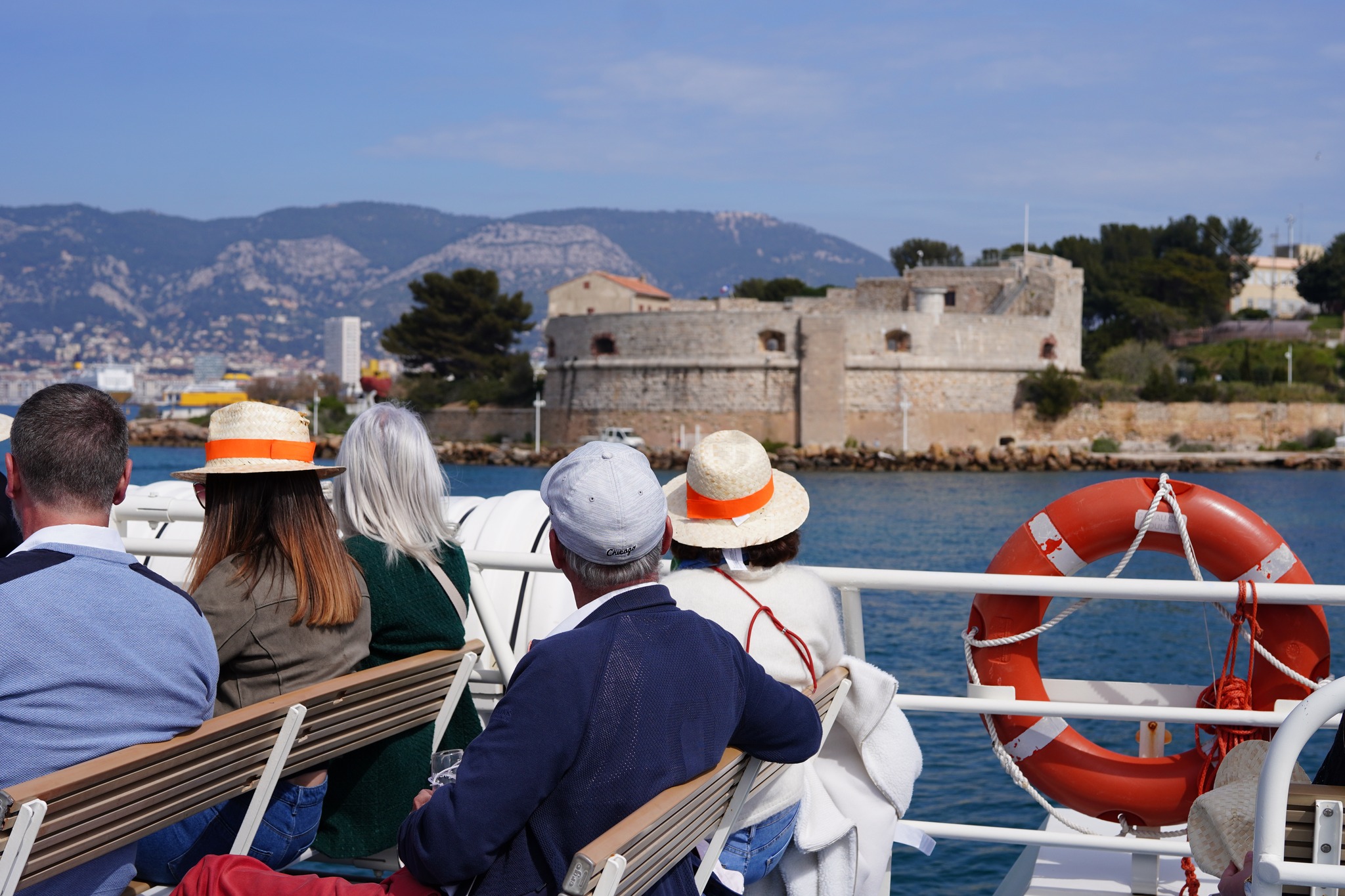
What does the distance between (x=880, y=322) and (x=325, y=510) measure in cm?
3218

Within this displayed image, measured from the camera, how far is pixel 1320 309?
190 feet

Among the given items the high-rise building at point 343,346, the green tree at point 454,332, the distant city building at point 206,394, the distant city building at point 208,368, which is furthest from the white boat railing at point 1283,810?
the distant city building at point 208,368

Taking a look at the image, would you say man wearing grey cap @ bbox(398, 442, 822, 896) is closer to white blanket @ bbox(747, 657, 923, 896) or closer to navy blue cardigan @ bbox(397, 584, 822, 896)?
navy blue cardigan @ bbox(397, 584, 822, 896)

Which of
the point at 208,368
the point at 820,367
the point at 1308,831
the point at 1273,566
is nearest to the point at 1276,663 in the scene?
the point at 1273,566

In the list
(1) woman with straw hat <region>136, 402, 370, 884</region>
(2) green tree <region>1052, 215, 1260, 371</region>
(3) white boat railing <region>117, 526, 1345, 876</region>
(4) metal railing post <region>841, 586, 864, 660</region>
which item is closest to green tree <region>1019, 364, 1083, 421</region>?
(2) green tree <region>1052, 215, 1260, 371</region>

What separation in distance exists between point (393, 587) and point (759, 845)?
0.84 m

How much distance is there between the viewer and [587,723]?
1441 millimetres

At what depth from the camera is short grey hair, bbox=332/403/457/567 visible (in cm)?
241

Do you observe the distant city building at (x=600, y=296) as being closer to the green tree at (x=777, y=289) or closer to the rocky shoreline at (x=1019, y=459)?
the green tree at (x=777, y=289)

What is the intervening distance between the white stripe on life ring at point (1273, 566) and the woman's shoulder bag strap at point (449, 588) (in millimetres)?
1801

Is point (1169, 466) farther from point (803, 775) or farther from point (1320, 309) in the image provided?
point (803, 775)

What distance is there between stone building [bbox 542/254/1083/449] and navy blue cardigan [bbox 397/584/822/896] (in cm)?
3185

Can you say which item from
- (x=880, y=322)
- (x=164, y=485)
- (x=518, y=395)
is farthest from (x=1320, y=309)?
(x=164, y=485)

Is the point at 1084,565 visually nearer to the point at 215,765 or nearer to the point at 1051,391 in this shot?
A: the point at 215,765
